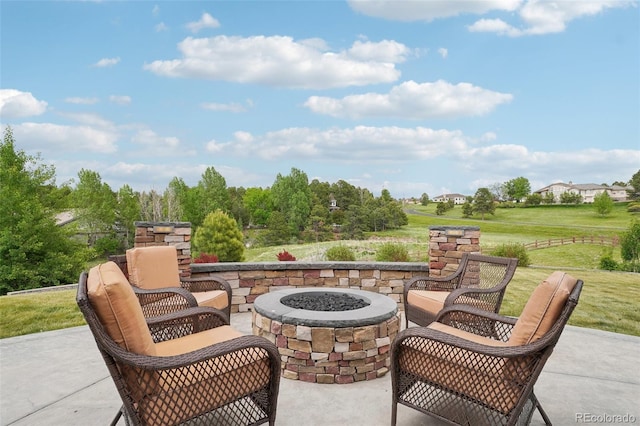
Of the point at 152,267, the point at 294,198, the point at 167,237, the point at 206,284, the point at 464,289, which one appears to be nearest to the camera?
the point at 464,289

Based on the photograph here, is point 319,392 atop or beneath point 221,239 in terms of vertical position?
atop

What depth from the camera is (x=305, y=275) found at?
573 cm

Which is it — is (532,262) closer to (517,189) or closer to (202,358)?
(517,189)

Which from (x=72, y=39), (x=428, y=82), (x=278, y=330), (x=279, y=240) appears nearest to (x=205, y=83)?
(x=72, y=39)

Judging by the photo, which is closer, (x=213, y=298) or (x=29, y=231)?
(x=213, y=298)

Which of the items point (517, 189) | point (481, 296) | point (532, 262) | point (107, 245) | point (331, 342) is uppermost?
point (517, 189)

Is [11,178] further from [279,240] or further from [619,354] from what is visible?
[619,354]

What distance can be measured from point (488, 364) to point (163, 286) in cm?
338

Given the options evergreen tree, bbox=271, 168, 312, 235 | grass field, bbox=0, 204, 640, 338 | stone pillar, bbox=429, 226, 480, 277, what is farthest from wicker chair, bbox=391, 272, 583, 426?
evergreen tree, bbox=271, 168, 312, 235

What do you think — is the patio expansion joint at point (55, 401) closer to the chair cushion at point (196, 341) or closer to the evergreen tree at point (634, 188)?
the chair cushion at point (196, 341)

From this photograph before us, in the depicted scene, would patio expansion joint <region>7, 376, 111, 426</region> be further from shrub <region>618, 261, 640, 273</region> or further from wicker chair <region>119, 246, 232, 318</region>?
shrub <region>618, 261, 640, 273</region>

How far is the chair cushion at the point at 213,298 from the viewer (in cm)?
395

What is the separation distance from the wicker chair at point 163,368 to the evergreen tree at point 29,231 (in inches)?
849

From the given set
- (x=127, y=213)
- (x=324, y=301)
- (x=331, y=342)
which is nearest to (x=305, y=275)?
(x=324, y=301)
